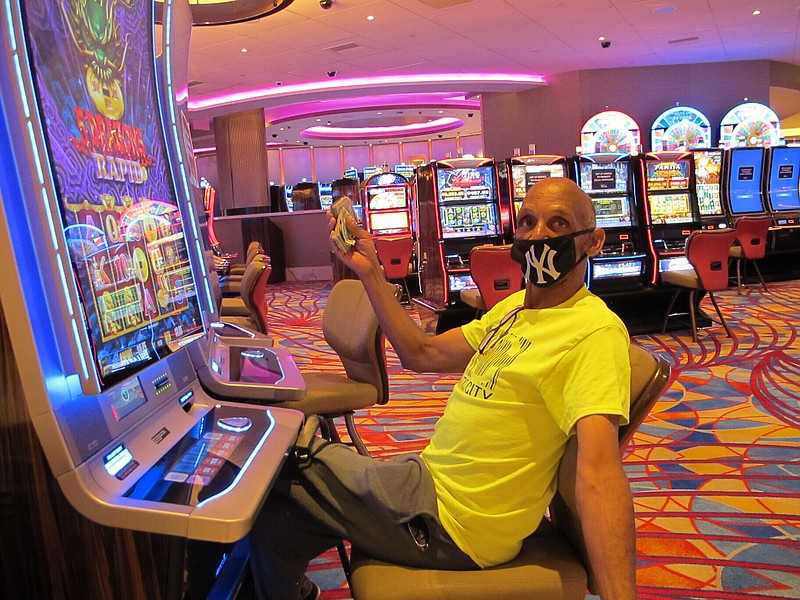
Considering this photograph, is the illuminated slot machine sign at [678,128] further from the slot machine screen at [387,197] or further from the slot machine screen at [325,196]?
the slot machine screen at [325,196]

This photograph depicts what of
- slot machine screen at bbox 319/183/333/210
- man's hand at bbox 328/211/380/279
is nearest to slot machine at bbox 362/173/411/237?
slot machine screen at bbox 319/183/333/210

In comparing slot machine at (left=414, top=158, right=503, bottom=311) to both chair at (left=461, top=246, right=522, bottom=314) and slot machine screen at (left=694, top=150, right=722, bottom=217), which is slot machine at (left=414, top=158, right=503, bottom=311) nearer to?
chair at (left=461, top=246, right=522, bottom=314)

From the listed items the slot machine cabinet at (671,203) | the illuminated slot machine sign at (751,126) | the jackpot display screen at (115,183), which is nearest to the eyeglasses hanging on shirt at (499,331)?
the jackpot display screen at (115,183)

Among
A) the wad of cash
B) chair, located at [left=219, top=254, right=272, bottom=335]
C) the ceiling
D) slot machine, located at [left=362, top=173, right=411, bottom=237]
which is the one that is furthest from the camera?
slot machine, located at [left=362, top=173, right=411, bottom=237]

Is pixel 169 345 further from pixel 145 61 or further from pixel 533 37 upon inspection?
pixel 533 37

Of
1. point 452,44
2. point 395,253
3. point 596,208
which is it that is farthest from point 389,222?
point 596,208

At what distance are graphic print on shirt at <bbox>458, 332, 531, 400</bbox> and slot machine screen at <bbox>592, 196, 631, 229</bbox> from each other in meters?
4.49

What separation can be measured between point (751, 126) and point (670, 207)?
4311 millimetres

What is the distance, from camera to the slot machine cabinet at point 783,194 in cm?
749

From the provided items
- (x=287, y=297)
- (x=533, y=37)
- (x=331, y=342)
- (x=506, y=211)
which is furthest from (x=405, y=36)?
(x=331, y=342)

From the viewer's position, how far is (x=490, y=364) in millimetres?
1278

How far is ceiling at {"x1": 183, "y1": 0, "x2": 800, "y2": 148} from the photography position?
6453 mm

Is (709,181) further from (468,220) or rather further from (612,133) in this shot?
(468,220)

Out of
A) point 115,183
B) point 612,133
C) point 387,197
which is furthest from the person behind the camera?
point 612,133
